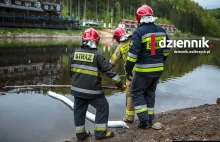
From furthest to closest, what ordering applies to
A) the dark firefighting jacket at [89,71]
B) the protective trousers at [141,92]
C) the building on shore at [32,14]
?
1. the building on shore at [32,14]
2. the protective trousers at [141,92]
3. the dark firefighting jacket at [89,71]

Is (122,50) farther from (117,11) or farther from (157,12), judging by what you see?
(157,12)

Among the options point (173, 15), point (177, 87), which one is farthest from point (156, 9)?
point (177, 87)

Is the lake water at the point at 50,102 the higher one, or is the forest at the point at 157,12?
the forest at the point at 157,12

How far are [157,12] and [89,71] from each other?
145 meters

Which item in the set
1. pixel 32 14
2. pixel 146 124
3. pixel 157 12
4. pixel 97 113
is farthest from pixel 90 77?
pixel 157 12

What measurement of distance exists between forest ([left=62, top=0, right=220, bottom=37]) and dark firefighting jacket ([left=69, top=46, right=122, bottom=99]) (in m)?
73.4

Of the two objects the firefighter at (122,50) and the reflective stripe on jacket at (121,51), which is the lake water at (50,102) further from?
the reflective stripe on jacket at (121,51)

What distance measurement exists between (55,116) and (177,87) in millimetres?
7258

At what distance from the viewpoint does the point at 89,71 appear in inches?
199


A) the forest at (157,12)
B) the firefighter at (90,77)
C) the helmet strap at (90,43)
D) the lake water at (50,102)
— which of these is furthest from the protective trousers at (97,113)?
the forest at (157,12)

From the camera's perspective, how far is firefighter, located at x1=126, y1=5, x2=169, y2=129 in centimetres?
542

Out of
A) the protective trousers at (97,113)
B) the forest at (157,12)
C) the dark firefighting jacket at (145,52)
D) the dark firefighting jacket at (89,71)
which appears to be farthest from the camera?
the forest at (157,12)

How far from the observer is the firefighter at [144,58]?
17.8 ft

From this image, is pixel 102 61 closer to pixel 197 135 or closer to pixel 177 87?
pixel 197 135
